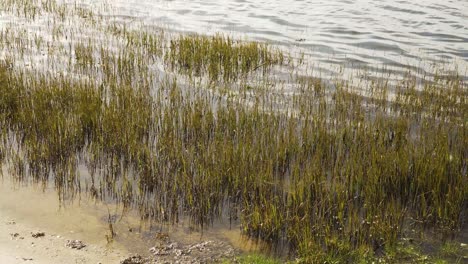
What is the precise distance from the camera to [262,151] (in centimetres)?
751

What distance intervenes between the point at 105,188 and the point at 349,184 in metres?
3.13

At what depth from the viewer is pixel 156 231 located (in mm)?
6047

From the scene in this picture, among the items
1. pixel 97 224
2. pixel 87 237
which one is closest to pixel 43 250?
pixel 87 237

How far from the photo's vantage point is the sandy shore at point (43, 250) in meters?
5.34

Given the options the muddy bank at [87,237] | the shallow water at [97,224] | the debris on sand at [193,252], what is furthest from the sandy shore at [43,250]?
the debris on sand at [193,252]

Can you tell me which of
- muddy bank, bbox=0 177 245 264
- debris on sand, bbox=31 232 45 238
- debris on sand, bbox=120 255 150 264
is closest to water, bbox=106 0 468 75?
muddy bank, bbox=0 177 245 264

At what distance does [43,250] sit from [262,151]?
322 centimetres

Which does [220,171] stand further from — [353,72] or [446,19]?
[446,19]

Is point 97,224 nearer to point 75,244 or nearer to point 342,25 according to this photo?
point 75,244

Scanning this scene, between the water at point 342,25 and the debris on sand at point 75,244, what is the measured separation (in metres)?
7.95

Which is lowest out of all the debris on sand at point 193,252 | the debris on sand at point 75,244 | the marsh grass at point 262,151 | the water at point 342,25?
the debris on sand at point 193,252

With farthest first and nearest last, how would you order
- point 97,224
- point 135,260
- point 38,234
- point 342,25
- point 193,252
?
point 342,25, point 97,224, point 38,234, point 193,252, point 135,260

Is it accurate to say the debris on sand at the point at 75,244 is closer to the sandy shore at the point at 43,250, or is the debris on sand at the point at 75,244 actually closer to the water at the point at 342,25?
the sandy shore at the point at 43,250

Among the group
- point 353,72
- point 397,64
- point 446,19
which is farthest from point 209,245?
point 446,19
